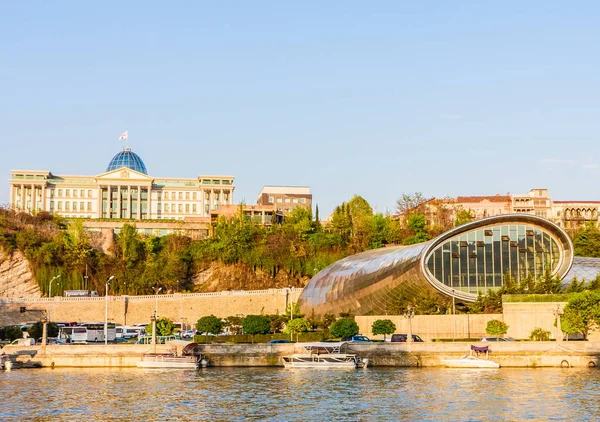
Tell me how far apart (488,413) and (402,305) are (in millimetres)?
31045

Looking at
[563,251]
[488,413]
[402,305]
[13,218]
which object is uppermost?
[13,218]

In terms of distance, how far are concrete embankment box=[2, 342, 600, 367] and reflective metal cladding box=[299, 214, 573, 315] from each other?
13681 mm

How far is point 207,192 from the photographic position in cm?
14200

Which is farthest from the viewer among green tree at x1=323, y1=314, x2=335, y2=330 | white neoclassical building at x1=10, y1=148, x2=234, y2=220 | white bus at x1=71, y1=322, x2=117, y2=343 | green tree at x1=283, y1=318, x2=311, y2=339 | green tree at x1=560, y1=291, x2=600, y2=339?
white neoclassical building at x1=10, y1=148, x2=234, y2=220

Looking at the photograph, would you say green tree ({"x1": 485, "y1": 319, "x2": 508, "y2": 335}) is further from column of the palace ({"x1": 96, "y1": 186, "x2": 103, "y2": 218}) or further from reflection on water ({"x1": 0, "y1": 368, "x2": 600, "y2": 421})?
column of the palace ({"x1": 96, "y1": 186, "x2": 103, "y2": 218})

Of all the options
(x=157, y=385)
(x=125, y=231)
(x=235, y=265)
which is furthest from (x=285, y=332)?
(x=125, y=231)

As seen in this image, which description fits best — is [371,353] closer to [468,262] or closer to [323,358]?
[323,358]

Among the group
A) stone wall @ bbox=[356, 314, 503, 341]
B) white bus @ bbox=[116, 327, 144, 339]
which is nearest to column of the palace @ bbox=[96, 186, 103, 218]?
white bus @ bbox=[116, 327, 144, 339]

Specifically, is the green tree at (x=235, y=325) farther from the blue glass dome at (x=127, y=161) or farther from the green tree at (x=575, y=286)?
the blue glass dome at (x=127, y=161)

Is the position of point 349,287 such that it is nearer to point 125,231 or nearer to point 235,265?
point 235,265

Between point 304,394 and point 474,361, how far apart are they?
44.3ft

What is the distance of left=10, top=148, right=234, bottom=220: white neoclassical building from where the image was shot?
136 metres

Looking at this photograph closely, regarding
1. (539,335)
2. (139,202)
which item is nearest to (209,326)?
(539,335)

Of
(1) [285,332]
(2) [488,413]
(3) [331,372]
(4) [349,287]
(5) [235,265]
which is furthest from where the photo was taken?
(5) [235,265]
